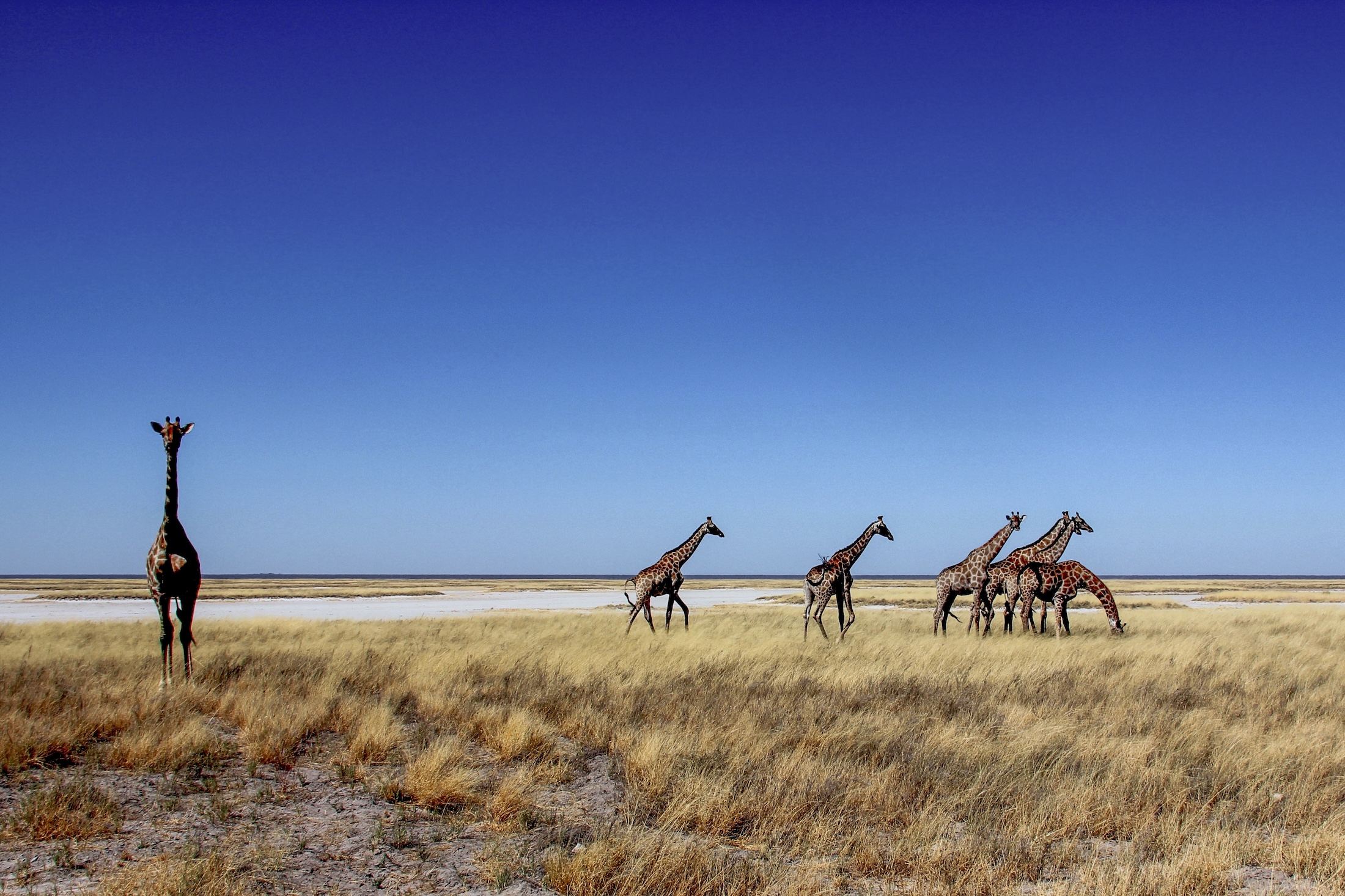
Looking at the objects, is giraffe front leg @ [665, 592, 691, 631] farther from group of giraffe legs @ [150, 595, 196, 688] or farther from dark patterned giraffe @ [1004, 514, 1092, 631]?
group of giraffe legs @ [150, 595, 196, 688]

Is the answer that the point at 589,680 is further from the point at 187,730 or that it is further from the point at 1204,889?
the point at 1204,889

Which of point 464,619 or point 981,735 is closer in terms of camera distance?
point 981,735

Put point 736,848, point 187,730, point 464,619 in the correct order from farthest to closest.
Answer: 1. point 464,619
2. point 187,730
3. point 736,848

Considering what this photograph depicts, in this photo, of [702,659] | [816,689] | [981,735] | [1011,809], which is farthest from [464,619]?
[1011,809]

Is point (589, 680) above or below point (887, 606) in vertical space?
above

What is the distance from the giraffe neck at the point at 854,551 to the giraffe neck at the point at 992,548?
2516mm

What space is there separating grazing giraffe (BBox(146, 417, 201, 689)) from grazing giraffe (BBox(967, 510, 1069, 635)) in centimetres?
1549

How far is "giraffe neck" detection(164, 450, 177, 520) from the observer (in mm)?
10203

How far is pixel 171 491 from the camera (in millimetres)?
10289

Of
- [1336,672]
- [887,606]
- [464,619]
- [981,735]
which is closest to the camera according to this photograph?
[981,735]

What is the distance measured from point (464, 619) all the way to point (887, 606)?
23.7m

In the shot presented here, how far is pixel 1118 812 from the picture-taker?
6.14 m

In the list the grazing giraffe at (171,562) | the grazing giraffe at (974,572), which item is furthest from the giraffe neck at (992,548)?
the grazing giraffe at (171,562)

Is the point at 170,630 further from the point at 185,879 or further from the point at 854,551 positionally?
the point at 854,551
